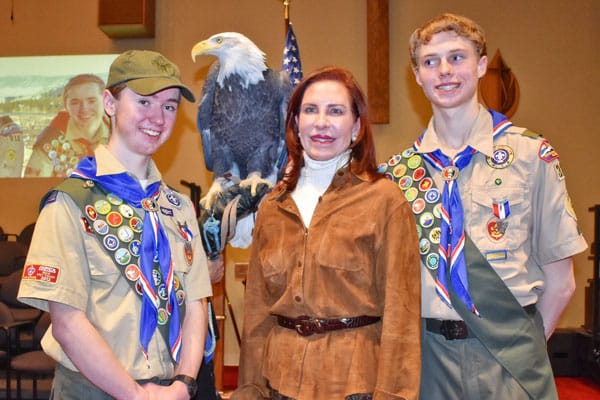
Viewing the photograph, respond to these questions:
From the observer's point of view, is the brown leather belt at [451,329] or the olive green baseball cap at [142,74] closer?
the olive green baseball cap at [142,74]

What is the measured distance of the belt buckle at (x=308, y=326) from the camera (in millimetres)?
1510

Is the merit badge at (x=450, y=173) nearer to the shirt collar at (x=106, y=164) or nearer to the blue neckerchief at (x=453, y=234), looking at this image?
the blue neckerchief at (x=453, y=234)

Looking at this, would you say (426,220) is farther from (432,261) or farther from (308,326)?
(308,326)

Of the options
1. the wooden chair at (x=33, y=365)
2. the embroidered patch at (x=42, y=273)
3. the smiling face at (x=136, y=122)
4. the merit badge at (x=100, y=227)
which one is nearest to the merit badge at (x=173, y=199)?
the smiling face at (x=136, y=122)

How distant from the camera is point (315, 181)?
1.69 m

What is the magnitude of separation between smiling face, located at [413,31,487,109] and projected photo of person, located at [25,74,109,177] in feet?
16.7

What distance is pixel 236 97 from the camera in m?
2.21

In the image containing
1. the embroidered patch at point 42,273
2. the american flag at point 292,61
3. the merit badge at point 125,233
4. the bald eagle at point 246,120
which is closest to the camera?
the embroidered patch at point 42,273

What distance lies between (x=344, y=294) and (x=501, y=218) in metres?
0.58

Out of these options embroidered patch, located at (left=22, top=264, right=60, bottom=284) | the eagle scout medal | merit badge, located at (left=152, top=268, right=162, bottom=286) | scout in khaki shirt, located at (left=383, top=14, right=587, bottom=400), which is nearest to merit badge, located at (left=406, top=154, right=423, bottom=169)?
scout in khaki shirt, located at (left=383, top=14, right=587, bottom=400)

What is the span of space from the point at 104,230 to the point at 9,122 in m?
5.61

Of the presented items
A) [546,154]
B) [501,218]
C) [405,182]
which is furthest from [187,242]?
[546,154]

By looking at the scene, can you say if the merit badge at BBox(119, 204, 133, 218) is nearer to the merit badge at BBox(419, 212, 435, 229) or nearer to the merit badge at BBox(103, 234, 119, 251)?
the merit badge at BBox(103, 234, 119, 251)

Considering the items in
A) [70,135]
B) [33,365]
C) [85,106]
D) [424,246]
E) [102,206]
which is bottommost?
[33,365]
